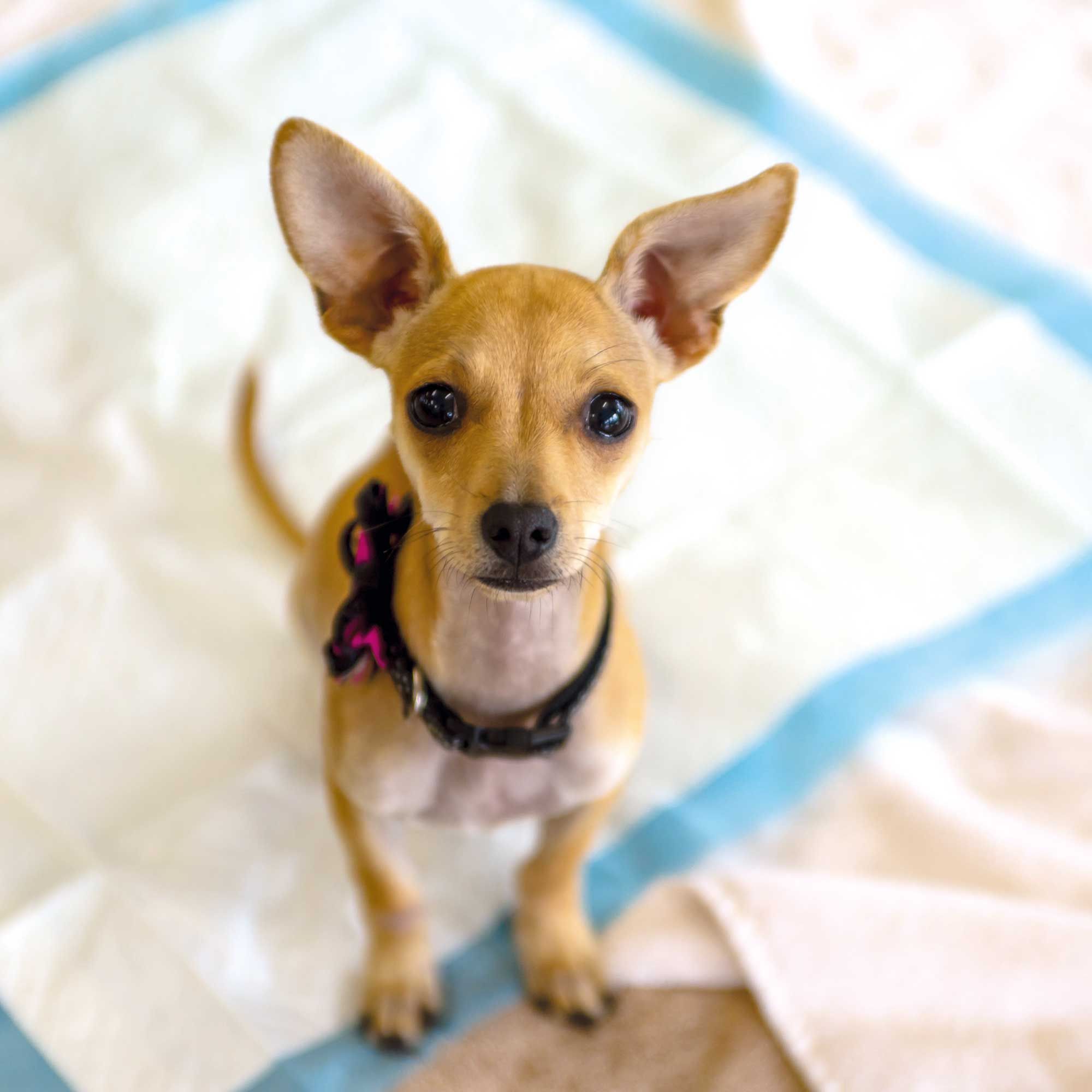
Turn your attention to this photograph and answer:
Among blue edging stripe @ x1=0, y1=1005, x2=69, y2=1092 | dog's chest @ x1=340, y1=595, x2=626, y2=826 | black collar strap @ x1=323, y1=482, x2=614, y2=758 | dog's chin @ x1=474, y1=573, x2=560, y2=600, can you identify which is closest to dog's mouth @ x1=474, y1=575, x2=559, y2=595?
dog's chin @ x1=474, y1=573, x2=560, y2=600

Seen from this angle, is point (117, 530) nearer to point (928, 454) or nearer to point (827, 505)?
point (827, 505)

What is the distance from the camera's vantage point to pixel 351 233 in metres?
1.40

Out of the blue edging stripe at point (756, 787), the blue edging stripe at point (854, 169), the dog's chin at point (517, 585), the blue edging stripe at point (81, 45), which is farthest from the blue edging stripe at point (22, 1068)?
the blue edging stripe at point (854, 169)

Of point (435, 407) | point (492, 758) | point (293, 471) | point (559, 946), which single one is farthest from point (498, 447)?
point (293, 471)

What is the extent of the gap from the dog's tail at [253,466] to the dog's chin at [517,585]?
0.96 meters

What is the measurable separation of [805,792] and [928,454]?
0.80 meters

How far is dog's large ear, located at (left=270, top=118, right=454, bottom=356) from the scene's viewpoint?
130 centimetres

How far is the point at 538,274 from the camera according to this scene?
Result: 137 cm

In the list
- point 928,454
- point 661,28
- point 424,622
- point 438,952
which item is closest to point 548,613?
point 424,622

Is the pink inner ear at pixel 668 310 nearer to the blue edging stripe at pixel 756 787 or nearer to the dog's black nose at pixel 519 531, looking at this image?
the dog's black nose at pixel 519 531

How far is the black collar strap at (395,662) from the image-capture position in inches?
57.1

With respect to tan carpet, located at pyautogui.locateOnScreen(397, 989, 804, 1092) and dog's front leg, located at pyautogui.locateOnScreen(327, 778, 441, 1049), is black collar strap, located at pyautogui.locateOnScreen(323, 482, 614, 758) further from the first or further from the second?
tan carpet, located at pyautogui.locateOnScreen(397, 989, 804, 1092)

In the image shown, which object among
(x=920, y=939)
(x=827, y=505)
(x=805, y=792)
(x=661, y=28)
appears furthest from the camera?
(x=661, y=28)

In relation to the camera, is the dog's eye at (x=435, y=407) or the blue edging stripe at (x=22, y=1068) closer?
the dog's eye at (x=435, y=407)
